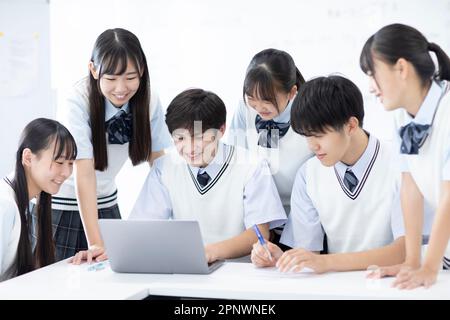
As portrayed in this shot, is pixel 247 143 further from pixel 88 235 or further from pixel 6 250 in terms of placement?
pixel 6 250

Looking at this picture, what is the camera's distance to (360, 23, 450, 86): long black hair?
1.50m

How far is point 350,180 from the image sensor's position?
1837 millimetres

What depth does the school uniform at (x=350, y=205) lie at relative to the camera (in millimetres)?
1822

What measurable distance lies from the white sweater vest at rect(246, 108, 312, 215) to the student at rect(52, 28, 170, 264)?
1.35 feet

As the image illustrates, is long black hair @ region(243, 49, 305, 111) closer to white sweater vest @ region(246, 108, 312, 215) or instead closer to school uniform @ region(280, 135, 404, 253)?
white sweater vest @ region(246, 108, 312, 215)

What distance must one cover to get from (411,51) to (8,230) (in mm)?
1176

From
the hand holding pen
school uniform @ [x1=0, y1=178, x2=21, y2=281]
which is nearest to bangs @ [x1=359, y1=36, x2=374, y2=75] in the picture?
the hand holding pen

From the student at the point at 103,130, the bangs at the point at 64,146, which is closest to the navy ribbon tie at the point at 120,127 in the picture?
the student at the point at 103,130

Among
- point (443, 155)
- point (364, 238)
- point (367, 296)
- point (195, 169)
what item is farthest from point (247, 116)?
point (367, 296)

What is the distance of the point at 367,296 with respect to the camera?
138 cm

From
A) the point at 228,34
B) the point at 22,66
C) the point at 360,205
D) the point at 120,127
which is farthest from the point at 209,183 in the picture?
the point at 22,66

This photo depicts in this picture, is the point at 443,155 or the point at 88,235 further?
the point at 88,235

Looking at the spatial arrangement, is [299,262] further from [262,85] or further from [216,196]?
[262,85]
